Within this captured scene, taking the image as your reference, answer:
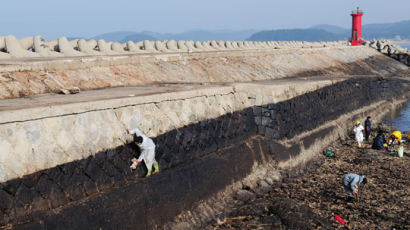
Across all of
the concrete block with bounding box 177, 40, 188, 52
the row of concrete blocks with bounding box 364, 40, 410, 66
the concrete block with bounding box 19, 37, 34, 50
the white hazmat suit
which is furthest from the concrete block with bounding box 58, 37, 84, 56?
the row of concrete blocks with bounding box 364, 40, 410, 66

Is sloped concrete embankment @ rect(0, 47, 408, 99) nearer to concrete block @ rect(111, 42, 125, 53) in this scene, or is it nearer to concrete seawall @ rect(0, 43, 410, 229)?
concrete seawall @ rect(0, 43, 410, 229)

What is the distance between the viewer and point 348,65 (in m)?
35.0

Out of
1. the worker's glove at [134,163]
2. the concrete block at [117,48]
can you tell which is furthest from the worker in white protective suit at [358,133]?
the worker's glove at [134,163]

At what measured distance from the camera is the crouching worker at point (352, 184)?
1145cm

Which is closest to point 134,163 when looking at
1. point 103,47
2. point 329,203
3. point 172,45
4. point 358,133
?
point 329,203

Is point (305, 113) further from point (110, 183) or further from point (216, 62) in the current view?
point (110, 183)

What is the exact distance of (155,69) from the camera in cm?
1573

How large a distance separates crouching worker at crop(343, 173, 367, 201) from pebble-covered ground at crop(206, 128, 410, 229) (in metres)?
0.22

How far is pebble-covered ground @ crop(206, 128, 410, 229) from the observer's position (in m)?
9.99

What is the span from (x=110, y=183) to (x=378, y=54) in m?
46.0

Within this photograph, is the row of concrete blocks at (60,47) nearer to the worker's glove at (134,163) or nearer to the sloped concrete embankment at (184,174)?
the sloped concrete embankment at (184,174)

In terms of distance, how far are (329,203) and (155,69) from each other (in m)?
7.55

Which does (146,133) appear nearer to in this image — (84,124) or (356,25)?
(84,124)

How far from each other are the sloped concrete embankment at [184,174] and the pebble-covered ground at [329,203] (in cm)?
49
